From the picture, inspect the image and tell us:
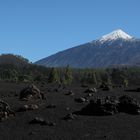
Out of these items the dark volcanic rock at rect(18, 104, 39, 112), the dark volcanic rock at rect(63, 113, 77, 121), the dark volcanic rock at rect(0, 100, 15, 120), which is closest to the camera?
A: the dark volcanic rock at rect(63, 113, 77, 121)

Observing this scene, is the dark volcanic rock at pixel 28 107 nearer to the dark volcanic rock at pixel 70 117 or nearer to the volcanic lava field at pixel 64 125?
the volcanic lava field at pixel 64 125

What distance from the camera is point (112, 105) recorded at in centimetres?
3603

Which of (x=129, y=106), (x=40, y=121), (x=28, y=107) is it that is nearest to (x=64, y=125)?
(x=40, y=121)

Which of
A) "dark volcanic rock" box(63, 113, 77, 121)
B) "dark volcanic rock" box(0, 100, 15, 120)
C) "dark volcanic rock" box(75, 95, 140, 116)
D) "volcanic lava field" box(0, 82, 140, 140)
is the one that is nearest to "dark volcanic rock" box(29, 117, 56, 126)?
"volcanic lava field" box(0, 82, 140, 140)

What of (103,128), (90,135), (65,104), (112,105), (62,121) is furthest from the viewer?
(65,104)

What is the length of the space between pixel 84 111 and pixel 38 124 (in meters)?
4.64

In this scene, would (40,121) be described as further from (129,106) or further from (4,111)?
(129,106)

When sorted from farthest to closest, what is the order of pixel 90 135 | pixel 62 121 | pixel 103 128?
pixel 62 121 → pixel 103 128 → pixel 90 135

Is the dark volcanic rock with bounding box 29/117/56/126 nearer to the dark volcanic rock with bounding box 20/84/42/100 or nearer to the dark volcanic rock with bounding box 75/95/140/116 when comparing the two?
the dark volcanic rock with bounding box 75/95/140/116

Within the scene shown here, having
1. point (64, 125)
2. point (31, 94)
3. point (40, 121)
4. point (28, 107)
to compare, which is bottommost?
point (64, 125)

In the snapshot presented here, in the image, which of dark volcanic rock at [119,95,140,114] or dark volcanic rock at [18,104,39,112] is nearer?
dark volcanic rock at [119,95,140,114]

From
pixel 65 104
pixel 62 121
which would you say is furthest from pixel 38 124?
pixel 65 104

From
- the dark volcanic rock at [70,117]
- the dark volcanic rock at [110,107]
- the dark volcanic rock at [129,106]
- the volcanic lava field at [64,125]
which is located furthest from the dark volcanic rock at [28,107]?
the dark volcanic rock at [129,106]

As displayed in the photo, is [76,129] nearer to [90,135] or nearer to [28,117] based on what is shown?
[90,135]
